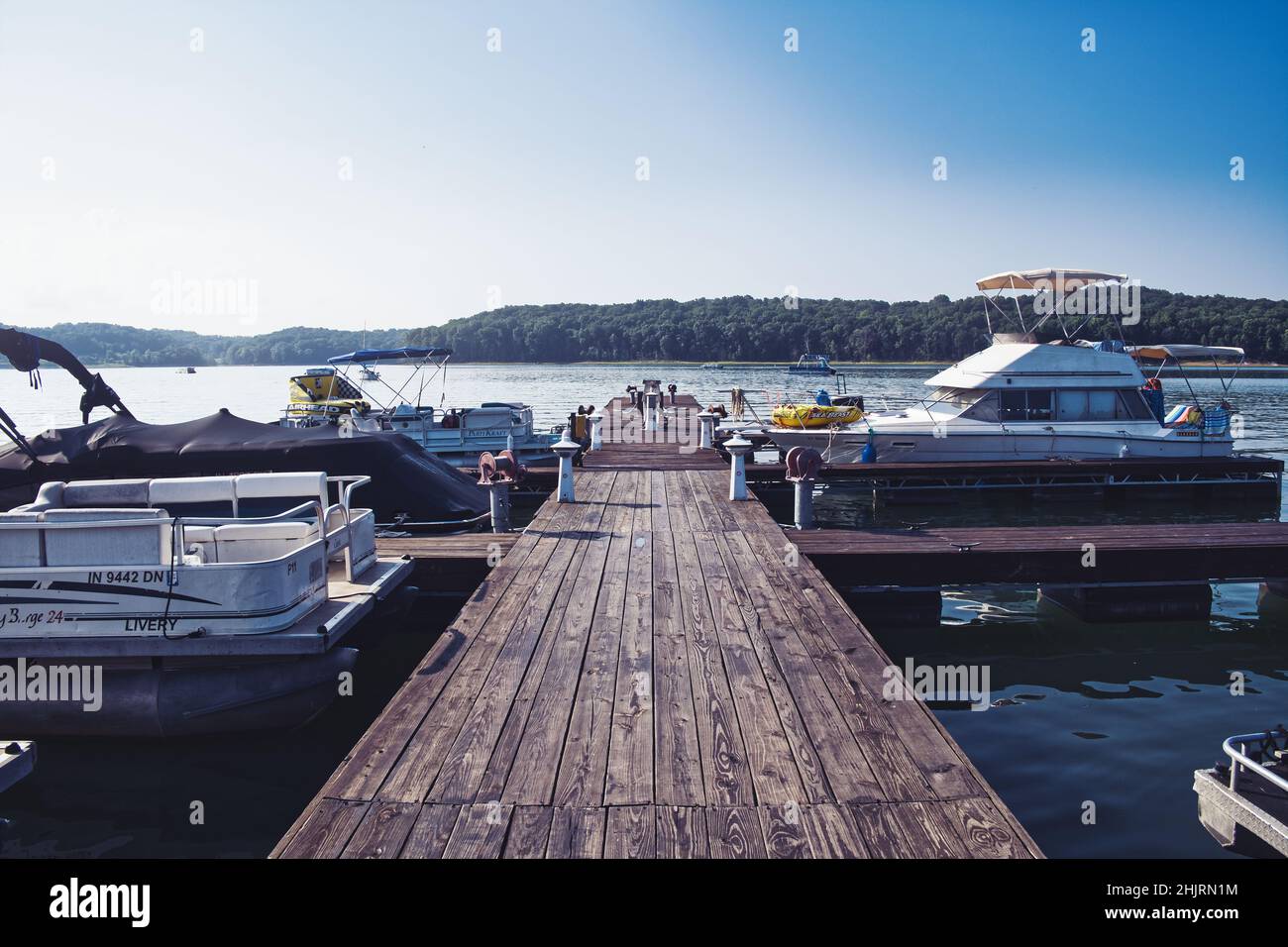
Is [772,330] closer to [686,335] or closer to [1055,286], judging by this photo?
[686,335]

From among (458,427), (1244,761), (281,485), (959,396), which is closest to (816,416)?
(959,396)

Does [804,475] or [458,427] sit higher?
[458,427]

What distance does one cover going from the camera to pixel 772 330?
464 ft

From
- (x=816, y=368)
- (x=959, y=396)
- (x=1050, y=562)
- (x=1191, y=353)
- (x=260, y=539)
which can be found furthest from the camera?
(x=816, y=368)

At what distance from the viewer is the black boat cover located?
13.0 m

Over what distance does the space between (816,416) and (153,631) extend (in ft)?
61.4

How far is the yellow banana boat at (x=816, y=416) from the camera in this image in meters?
22.7

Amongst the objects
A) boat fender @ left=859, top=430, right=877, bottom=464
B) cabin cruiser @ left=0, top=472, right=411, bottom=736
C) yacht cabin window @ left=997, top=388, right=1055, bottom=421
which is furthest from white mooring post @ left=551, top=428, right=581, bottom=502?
yacht cabin window @ left=997, top=388, right=1055, bottom=421

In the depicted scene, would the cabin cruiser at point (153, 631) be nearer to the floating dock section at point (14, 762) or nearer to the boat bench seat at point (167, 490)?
the boat bench seat at point (167, 490)

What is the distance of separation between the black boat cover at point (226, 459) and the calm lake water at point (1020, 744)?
13.8 ft

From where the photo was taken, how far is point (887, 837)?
3.64 meters

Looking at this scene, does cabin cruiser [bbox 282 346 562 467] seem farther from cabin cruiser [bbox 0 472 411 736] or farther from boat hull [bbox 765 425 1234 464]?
cabin cruiser [bbox 0 472 411 736]

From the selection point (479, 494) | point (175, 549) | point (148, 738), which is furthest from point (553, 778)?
point (479, 494)
